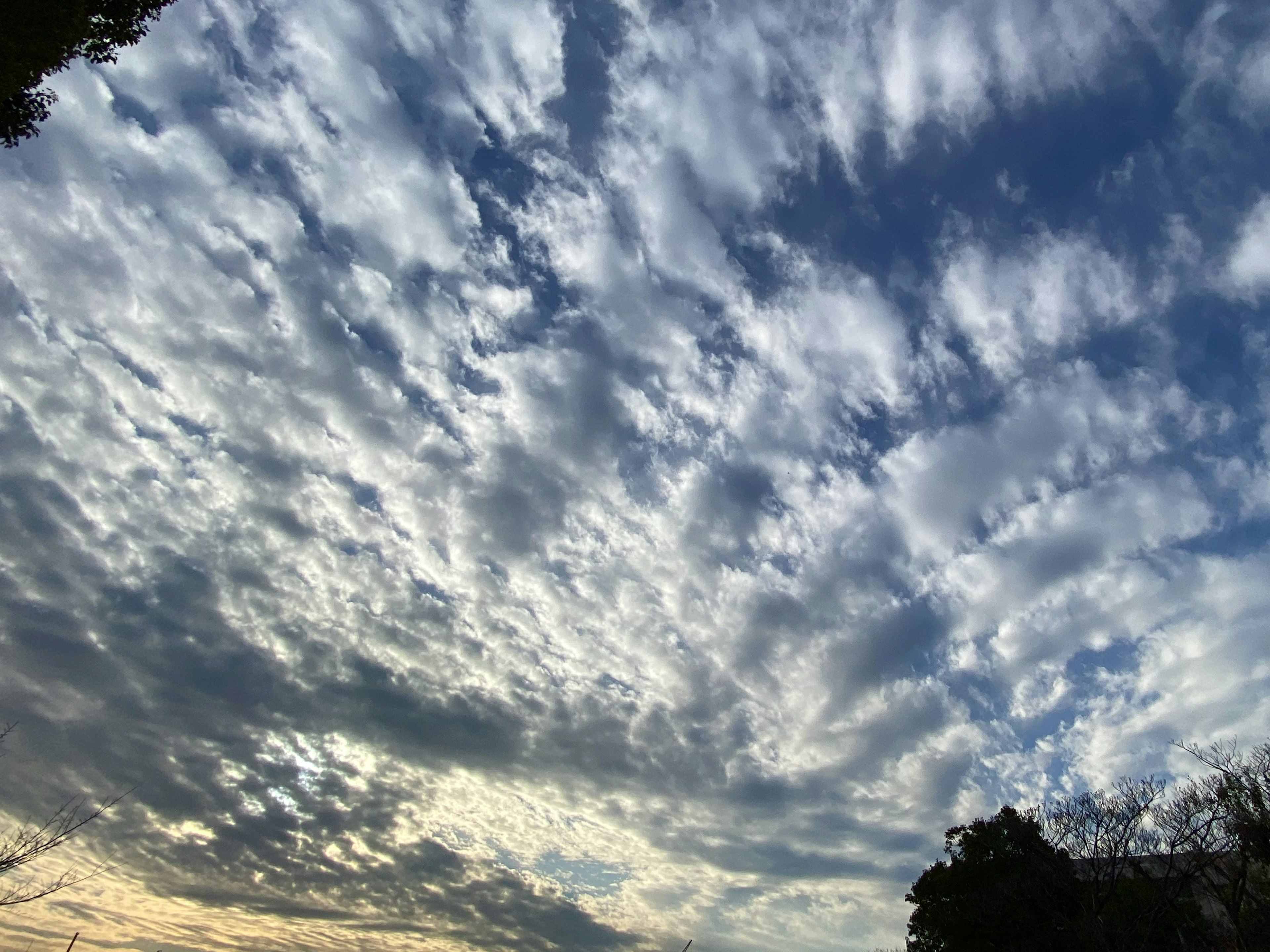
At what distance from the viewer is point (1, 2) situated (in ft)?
37.5

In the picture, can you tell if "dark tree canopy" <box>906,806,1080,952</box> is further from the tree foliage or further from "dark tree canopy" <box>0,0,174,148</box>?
"dark tree canopy" <box>0,0,174,148</box>

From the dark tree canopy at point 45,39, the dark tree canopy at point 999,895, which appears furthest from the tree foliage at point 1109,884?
the dark tree canopy at point 45,39

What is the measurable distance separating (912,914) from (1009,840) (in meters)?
6.94

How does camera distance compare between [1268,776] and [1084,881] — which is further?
[1084,881]

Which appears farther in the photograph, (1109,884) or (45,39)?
(1109,884)

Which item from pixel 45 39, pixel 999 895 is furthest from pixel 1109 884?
pixel 45 39

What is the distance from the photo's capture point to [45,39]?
12.0m

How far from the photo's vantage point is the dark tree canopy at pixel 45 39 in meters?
11.6

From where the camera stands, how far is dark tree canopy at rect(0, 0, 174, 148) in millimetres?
11641

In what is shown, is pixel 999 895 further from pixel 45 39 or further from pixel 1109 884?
pixel 45 39

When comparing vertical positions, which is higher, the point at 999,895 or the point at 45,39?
the point at 45,39

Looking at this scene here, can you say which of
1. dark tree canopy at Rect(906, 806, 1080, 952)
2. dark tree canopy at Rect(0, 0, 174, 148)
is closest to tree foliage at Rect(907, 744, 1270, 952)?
dark tree canopy at Rect(906, 806, 1080, 952)

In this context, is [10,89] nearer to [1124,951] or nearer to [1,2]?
[1,2]

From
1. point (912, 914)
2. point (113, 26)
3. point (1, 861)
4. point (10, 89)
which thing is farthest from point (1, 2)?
point (912, 914)
